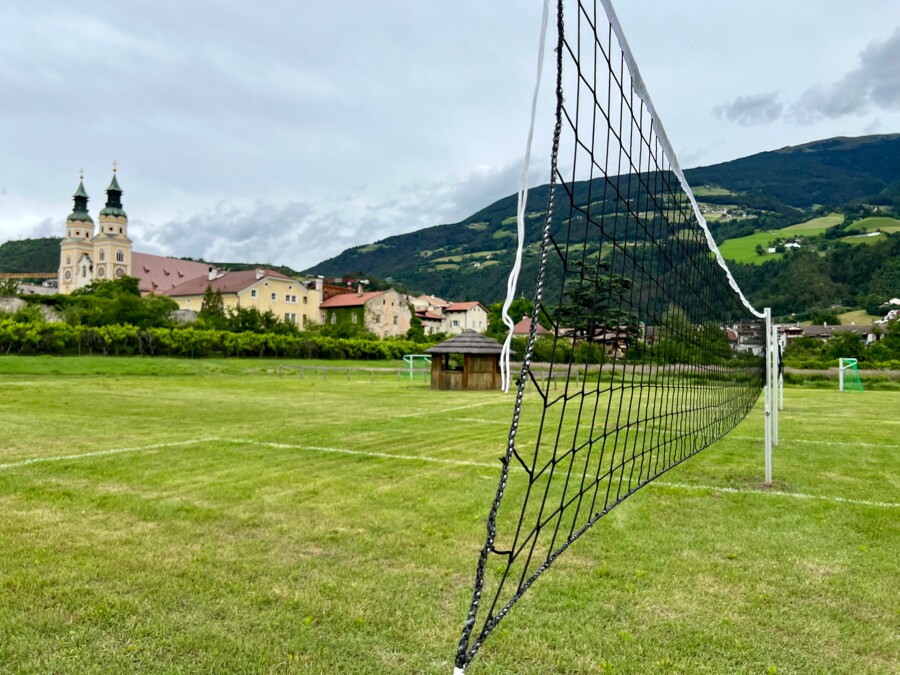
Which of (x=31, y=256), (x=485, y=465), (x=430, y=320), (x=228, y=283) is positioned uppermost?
(x=31, y=256)

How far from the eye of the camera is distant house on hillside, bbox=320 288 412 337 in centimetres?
6569

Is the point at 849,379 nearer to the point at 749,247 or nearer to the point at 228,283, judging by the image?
the point at 228,283

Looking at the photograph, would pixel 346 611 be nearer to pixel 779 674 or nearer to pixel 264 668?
pixel 264 668

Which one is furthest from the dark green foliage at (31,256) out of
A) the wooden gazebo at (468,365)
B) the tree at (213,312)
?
the wooden gazebo at (468,365)

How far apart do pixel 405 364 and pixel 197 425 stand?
88.2 feet

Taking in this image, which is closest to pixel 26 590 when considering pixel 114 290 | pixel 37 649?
pixel 37 649

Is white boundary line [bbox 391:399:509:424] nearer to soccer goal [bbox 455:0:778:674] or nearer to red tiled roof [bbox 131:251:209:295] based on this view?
soccer goal [bbox 455:0:778:674]

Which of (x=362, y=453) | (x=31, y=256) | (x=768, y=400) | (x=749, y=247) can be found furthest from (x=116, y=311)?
(x=31, y=256)

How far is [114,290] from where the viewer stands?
4909cm

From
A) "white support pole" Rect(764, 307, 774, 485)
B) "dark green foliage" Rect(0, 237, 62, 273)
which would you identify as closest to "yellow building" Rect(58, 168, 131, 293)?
"dark green foliage" Rect(0, 237, 62, 273)

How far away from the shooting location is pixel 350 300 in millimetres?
67125

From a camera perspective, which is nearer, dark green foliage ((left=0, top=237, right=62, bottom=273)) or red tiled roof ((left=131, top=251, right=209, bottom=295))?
red tiled roof ((left=131, top=251, right=209, bottom=295))

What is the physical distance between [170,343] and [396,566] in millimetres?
32076

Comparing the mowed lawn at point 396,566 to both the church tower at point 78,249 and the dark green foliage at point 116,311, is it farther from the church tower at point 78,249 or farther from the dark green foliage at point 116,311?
the church tower at point 78,249
